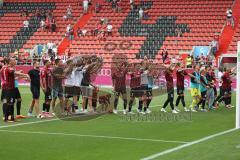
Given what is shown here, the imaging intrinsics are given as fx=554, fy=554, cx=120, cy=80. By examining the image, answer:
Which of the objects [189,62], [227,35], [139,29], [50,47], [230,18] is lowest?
[189,62]

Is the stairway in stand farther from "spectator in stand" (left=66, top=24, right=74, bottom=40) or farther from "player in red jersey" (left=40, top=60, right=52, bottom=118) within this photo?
"player in red jersey" (left=40, top=60, right=52, bottom=118)

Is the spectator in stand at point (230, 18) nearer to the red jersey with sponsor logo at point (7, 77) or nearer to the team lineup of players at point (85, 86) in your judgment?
the team lineup of players at point (85, 86)

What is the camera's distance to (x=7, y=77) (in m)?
16.1

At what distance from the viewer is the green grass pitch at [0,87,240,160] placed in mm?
10688

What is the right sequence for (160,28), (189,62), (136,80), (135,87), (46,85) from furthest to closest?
1. (160,28)
2. (189,62)
3. (135,87)
4. (136,80)
5. (46,85)

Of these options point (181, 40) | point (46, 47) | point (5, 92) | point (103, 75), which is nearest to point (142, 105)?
point (5, 92)

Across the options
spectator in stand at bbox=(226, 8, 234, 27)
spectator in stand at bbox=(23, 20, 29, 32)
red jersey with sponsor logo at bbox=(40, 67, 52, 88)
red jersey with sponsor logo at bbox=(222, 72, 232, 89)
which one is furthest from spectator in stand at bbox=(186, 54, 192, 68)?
red jersey with sponsor logo at bbox=(40, 67, 52, 88)

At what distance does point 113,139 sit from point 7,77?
15.6 feet

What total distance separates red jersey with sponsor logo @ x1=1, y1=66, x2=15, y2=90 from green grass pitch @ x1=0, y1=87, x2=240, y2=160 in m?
1.14

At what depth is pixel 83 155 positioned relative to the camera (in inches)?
418

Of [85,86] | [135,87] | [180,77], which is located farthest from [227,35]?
[85,86]

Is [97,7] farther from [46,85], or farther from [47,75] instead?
[46,85]

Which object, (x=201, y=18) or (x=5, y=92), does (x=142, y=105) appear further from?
(x=201, y=18)

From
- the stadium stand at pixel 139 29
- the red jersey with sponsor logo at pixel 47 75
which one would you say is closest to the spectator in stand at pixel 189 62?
the stadium stand at pixel 139 29
